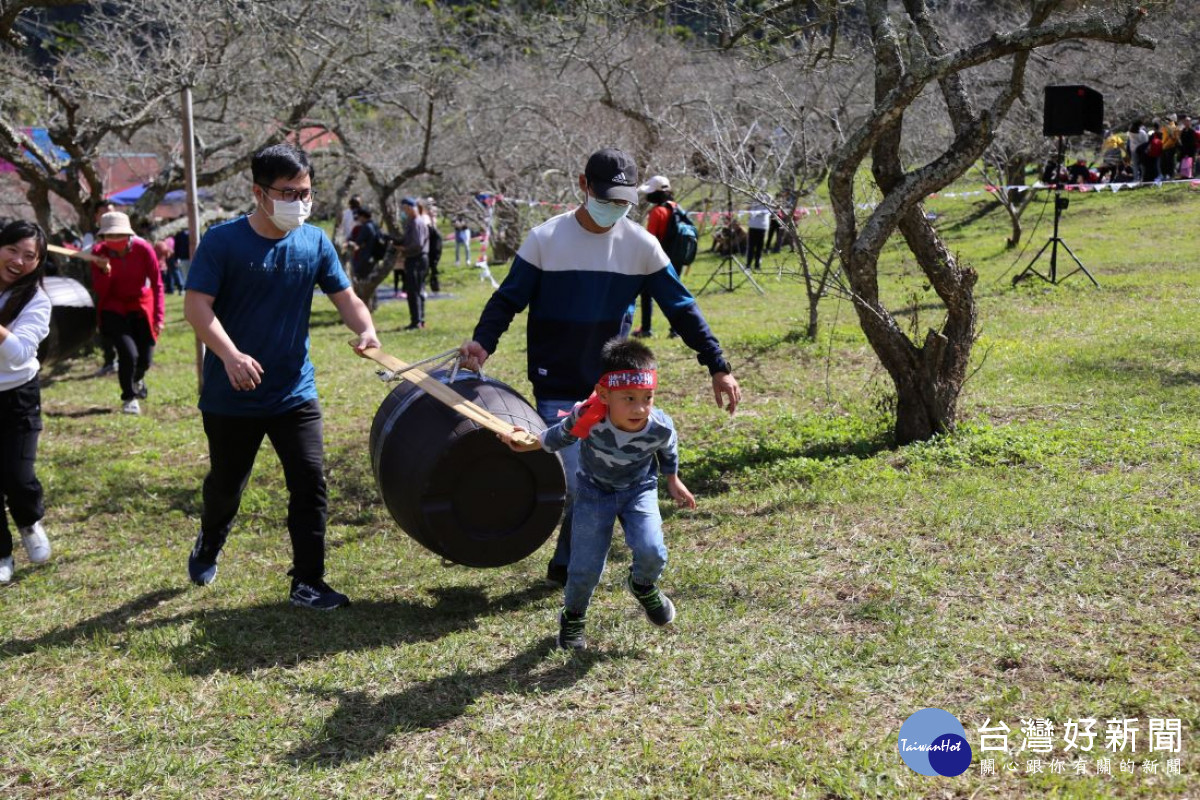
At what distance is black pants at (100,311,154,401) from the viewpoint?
990 cm

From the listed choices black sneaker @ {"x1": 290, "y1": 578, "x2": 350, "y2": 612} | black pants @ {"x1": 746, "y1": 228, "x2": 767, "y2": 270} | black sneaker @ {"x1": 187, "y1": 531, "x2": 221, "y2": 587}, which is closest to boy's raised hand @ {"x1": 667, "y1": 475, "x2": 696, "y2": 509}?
black sneaker @ {"x1": 290, "y1": 578, "x2": 350, "y2": 612}

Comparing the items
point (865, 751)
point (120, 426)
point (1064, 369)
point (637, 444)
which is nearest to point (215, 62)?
point (120, 426)

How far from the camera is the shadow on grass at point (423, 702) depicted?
11.8ft

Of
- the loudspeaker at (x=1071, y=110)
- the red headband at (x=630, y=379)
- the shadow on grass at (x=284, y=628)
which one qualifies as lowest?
the shadow on grass at (x=284, y=628)

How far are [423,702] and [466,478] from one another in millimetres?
914

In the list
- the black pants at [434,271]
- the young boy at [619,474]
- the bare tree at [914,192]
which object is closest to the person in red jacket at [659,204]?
the bare tree at [914,192]

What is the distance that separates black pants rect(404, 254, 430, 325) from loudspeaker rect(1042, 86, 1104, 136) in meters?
8.25

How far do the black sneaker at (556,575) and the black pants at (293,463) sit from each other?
3.29ft

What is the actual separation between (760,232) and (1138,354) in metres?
11.6

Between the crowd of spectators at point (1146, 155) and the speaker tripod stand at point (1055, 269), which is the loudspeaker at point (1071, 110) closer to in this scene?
the speaker tripod stand at point (1055, 269)

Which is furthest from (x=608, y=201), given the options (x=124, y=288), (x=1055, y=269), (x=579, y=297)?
(x=1055, y=269)

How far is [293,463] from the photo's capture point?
15.5 ft

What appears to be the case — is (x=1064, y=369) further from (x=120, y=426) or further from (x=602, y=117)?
(x=602, y=117)

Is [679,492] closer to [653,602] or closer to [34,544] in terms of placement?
[653,602]
